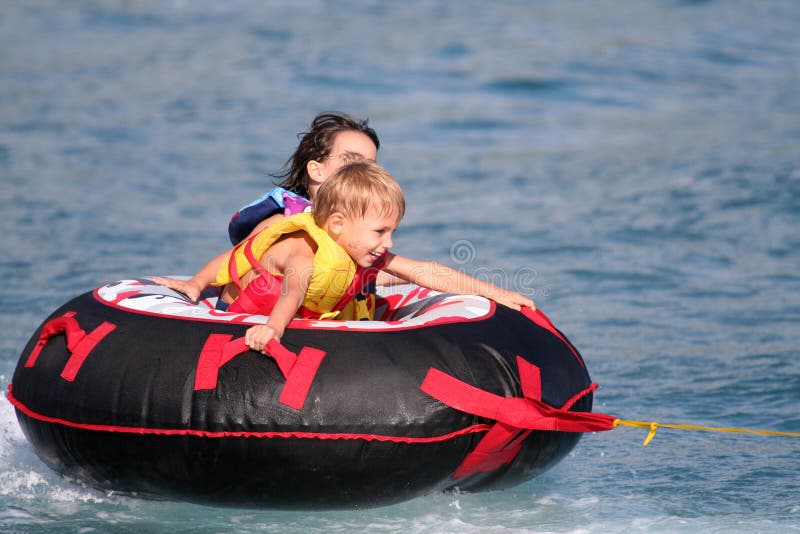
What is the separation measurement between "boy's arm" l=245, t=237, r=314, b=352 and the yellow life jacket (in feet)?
0.14

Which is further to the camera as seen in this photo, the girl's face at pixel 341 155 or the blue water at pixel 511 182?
the girl's face at pixel 341 155

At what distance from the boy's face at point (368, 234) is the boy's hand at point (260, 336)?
481 millimetres

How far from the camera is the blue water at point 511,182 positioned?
13.4ft

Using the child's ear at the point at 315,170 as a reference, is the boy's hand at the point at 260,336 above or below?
below

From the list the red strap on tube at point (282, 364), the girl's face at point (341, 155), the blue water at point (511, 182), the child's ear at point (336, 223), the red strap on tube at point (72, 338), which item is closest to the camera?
the red strap on tube at point (282, 364)

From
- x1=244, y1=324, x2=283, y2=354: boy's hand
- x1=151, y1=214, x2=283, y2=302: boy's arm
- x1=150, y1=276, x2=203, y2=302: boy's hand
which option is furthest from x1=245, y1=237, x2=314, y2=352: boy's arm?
x1=150, y1=276, x2=203, y2=302: boy's hand

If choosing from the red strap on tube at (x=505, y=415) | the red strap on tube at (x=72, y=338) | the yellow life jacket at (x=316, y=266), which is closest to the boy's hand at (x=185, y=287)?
the yellow life jacket at (x=316, y=266)

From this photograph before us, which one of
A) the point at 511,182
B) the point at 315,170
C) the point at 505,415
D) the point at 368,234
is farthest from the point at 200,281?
the point at 511,182

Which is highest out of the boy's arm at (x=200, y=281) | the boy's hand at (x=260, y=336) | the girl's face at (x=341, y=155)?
the girl's face at (x=341, y=155)

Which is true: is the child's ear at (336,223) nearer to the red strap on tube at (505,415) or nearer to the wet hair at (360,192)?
the wet hair at (360,192)

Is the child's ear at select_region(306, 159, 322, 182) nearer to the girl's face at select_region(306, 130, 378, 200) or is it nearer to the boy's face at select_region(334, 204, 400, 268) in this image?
the girl's face at select_region(306, 130, 378, 200)

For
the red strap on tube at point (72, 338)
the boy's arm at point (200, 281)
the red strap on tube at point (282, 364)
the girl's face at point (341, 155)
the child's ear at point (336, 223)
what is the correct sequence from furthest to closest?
the girl's face at point (341, 155), the boy's arm at point (200, 281), the child's ear at point (336, 223), the red strap on tube at point (72, 338), the red strap on tube at point (282, 364)

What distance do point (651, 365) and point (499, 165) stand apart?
16.4 feet

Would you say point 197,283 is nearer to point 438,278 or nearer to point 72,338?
point 72,338
